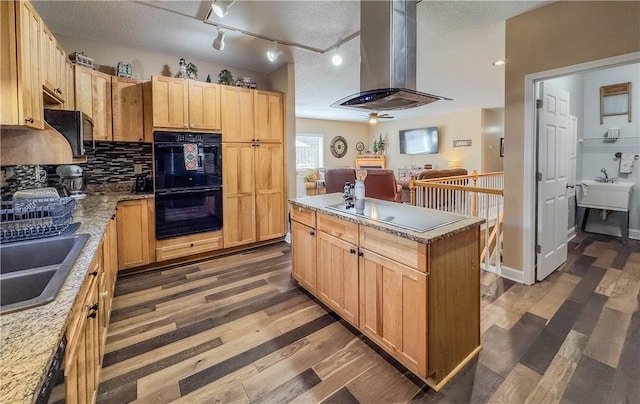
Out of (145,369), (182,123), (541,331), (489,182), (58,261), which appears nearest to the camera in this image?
(58,261)

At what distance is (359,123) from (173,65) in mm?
7248

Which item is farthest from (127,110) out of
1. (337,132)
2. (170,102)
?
(337,132)

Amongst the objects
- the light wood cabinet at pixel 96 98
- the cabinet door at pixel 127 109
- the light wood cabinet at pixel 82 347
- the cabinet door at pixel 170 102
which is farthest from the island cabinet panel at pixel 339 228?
the light wood cabinet at pixel 96 98

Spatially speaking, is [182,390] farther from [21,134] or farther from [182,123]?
[182,123]

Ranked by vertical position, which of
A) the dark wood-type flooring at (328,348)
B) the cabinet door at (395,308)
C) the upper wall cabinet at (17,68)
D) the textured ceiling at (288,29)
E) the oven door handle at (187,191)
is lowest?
the dark wood-type flooring at (328,348)

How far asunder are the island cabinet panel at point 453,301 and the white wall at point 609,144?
4.14 meters

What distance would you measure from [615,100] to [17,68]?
6426mm

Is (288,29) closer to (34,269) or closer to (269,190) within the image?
(269,190)

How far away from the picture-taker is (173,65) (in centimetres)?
378

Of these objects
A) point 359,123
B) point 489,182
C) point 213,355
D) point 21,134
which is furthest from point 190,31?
point 359,123

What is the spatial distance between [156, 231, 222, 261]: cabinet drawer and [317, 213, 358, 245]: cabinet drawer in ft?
6.14

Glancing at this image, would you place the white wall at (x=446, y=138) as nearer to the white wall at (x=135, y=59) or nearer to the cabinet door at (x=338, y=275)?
the white wall at (x=135, y=59)

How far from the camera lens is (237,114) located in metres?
3.78

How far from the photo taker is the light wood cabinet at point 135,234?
314 centimetres
